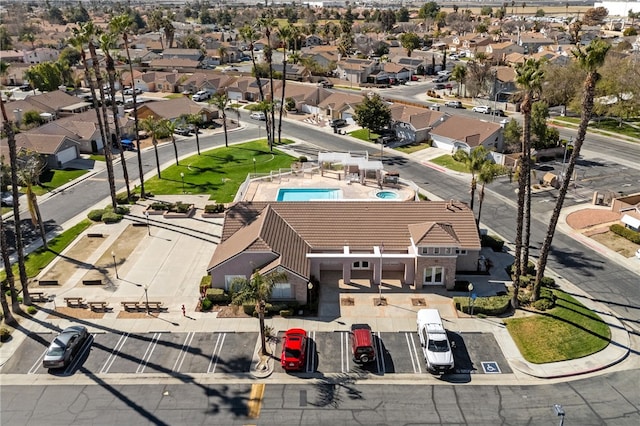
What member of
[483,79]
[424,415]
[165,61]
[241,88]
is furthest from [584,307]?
[165,61]

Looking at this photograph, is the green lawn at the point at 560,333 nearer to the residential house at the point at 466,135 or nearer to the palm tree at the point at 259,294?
the palm tree at the point at 259,294

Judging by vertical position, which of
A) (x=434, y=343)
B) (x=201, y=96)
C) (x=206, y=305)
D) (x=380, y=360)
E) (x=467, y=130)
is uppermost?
(x=201, y=96)

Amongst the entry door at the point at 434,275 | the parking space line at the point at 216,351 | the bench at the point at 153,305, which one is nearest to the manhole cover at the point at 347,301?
the entry door at the point at 434,275

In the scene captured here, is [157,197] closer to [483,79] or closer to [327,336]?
[327,336]

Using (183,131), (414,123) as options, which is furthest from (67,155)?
(414,123)

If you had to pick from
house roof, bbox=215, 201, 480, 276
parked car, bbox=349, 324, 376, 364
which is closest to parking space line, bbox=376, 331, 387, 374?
parked car, bbox=349, 324, 376, 364

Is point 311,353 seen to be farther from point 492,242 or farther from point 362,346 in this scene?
point 492,242

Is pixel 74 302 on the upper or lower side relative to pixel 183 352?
upper

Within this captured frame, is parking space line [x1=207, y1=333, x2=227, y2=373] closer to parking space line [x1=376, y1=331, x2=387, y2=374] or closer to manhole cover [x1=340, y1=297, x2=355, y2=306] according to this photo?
manhole cover [x1=340, y1=297, x2=355, y2=306]
